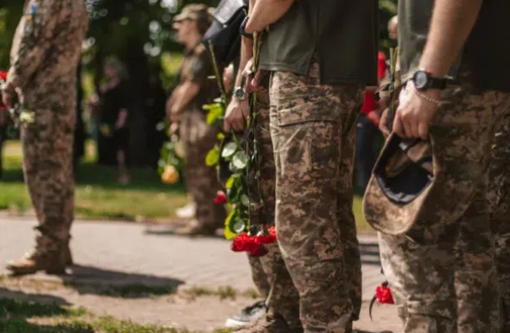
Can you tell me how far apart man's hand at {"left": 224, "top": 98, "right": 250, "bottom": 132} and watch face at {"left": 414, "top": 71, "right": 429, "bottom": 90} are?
1708 mm

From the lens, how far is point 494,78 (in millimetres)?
3107

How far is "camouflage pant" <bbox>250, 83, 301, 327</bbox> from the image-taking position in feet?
15.1

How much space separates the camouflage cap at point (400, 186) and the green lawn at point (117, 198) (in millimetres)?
6553

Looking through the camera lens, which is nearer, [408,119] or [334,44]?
[408,119]

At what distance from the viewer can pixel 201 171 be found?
979 centimetres

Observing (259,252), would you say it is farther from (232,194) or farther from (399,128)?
(399,128)

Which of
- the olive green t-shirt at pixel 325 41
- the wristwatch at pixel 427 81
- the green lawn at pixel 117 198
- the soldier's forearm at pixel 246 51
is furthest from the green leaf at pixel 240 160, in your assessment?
the green lawn at pixel 117 198

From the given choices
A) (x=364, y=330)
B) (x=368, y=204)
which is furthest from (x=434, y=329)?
(x=364, y=330)

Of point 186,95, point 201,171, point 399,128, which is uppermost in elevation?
point 399,128

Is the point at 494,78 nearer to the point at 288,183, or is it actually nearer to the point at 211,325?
the point at 288,183

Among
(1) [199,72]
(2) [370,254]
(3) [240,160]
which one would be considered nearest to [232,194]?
(3) [240,160]

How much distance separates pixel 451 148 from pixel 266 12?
52.4 inches

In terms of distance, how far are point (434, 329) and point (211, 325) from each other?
8.18ft

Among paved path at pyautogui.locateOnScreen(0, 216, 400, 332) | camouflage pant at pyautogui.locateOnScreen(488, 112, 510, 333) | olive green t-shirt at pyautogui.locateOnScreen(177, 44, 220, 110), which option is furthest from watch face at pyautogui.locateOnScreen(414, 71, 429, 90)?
olive green t-shirt at pyautogui.locateOnScreen(177, 44, 220, 110)
